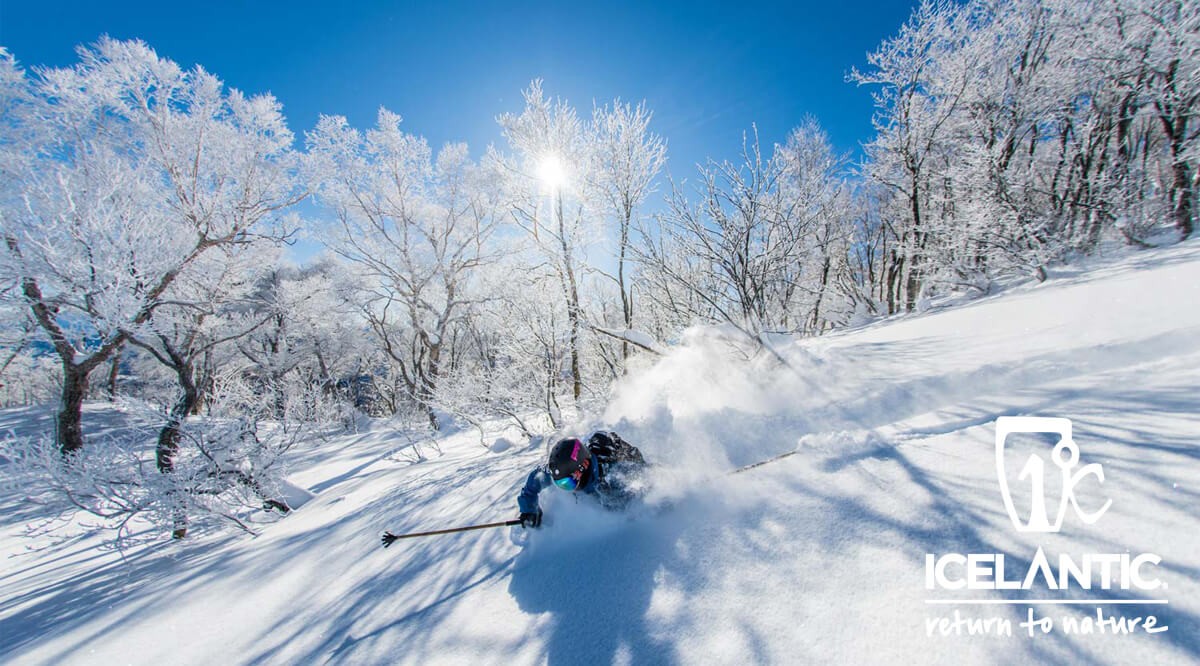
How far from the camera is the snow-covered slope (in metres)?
1.41

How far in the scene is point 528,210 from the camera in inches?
387

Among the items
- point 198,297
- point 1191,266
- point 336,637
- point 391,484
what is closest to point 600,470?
point 336,637

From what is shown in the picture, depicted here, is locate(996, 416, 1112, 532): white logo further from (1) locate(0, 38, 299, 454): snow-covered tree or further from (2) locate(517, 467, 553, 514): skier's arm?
(1) locate(0, 38, 299, 454): snow-covered tree

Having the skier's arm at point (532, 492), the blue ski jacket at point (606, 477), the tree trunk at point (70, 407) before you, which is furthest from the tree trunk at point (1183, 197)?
the tree trunk at point (70, 407)

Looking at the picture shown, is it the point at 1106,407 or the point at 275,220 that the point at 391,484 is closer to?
the point at 275,220

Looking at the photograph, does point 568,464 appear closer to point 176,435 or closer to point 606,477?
point 606,477

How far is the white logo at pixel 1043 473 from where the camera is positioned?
1.55 m

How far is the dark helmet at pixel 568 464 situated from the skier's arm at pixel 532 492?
0.38 meters

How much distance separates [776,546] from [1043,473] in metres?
1.30

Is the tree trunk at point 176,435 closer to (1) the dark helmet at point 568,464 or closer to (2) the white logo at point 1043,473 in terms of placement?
(1) the dark helmet at point 568,464

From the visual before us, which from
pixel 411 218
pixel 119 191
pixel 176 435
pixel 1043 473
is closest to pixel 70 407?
pixel 176 435

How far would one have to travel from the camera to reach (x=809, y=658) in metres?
1.35

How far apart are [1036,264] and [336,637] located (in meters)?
10.7

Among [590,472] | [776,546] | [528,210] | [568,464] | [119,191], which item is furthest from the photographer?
[528,210]
